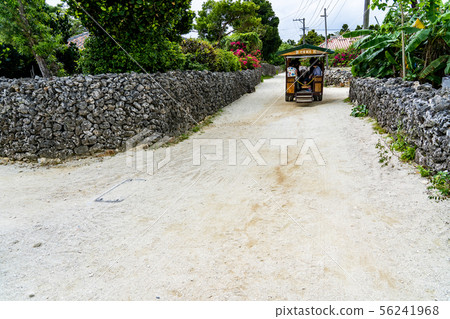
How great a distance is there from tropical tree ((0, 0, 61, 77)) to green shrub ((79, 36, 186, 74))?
1.08m

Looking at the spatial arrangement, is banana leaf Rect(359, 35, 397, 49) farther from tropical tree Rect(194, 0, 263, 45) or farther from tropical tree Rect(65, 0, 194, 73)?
tropical tree Rect(194, 0, 263, 45)

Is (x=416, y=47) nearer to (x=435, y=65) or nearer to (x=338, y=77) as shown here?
(x=435, y=65)

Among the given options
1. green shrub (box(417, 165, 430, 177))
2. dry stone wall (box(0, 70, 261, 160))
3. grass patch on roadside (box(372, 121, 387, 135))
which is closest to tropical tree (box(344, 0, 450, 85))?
grass patch on roadside (box(372, 121, 387, 135))

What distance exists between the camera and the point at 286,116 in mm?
11266

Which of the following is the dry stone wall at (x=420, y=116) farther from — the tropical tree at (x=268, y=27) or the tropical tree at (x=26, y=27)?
the tropical tree at (x=268, y=27)

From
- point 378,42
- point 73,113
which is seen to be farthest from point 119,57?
point 378,42

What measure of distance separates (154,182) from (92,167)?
2176 millimetres

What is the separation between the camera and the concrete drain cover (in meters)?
5.29

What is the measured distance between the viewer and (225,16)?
24.2 metres

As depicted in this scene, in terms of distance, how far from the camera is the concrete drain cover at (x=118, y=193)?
5.29 m

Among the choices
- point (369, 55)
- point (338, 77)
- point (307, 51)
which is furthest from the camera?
point (338, 77)

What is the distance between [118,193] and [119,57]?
16.1 feet

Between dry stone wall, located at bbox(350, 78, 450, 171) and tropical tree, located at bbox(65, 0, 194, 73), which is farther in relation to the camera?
tropical tree, located at bbox(65, 0, 194, 73)
